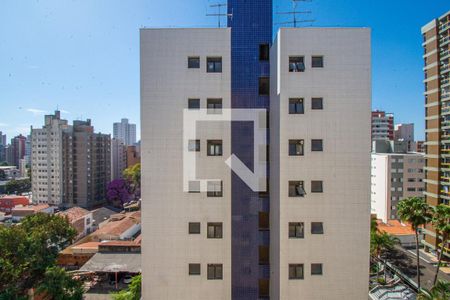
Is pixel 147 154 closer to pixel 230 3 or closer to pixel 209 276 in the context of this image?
pixel 209 276

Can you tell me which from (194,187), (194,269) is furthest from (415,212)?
(194,187)

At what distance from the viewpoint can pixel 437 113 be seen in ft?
126

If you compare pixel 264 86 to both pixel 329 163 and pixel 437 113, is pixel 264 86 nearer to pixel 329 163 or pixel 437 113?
pixel 329 163

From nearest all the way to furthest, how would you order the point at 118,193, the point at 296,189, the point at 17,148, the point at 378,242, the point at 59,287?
the point at 296,189 < the point at 59,287 < the point at 378,242 < the point at 118,193 < the point at 17,148

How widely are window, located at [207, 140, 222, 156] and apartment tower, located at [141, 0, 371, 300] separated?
103 mm

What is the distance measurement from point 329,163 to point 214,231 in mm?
6744

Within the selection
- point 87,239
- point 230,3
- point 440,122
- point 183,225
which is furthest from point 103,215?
point 440,122

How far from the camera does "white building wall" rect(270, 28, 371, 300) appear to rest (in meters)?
12.5

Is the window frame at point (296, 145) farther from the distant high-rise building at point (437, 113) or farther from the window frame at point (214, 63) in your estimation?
the distant high-rise building at point (437, 113)

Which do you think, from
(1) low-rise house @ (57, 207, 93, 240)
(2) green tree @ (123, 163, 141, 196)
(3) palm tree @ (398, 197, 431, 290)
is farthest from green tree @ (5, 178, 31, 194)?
(3) palm tree @ (398, 197, 431, 290)

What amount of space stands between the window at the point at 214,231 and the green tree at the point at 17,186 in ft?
340

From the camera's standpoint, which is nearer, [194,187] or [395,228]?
[194,187]

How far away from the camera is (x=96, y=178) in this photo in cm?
7144

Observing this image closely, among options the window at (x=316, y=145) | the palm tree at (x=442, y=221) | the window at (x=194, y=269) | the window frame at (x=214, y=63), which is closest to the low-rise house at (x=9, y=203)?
the window at (x=194, y=269)
